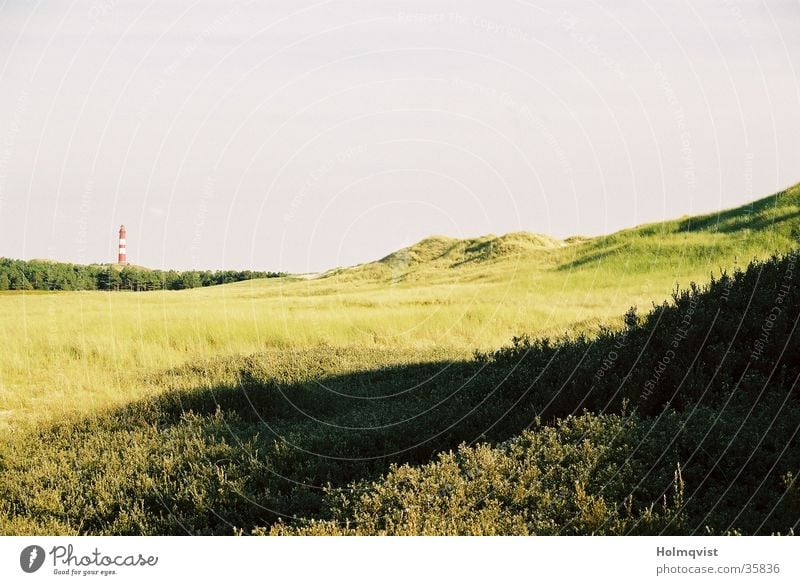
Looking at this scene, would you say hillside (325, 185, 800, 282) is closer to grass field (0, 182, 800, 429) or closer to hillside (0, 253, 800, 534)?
grass field (0, 182, 800, 429)

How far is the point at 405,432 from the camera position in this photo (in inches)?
366

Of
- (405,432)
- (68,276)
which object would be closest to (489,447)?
(405,432)

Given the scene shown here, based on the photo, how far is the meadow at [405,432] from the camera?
6.44m

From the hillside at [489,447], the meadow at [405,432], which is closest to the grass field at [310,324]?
the meadow at [405,432]

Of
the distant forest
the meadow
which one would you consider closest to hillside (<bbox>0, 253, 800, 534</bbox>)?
the meadow

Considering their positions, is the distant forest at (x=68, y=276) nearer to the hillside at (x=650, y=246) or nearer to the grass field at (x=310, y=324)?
the grass field at (x=310, y=324)

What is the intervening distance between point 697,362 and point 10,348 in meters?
14.0

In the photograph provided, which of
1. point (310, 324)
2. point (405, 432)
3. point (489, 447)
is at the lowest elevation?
point (405, 432)

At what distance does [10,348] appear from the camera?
15.9m

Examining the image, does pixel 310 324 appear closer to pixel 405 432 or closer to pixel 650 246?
pixel 405 432

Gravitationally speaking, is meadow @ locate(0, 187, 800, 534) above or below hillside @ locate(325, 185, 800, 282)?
below

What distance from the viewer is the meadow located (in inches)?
254

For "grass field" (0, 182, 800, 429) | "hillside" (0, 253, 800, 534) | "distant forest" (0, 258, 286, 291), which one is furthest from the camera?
"distant forest" (0, 258, 286, 291)
